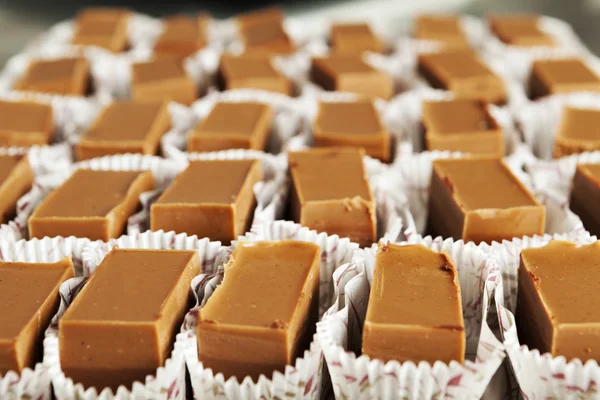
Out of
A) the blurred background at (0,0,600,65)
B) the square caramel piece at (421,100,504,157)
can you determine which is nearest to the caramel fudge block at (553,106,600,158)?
the square caramel piece at (421,100,504,157)

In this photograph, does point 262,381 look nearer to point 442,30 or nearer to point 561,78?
point 561,78

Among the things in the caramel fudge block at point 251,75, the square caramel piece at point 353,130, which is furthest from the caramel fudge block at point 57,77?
the square caramel piece at point 353,130

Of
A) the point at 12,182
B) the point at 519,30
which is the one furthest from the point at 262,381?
the point at 519,30

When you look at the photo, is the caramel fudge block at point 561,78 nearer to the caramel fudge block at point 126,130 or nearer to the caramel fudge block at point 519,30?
the caramel fudge block at point 519,30

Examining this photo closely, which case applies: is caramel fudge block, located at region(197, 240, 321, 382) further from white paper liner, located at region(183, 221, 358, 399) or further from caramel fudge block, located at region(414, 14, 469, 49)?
caramel fudge block, located at region(414, 14, 469, 49)

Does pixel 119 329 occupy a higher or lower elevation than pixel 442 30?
higher

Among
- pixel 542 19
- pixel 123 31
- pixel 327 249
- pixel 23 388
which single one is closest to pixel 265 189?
pixel 327 249
